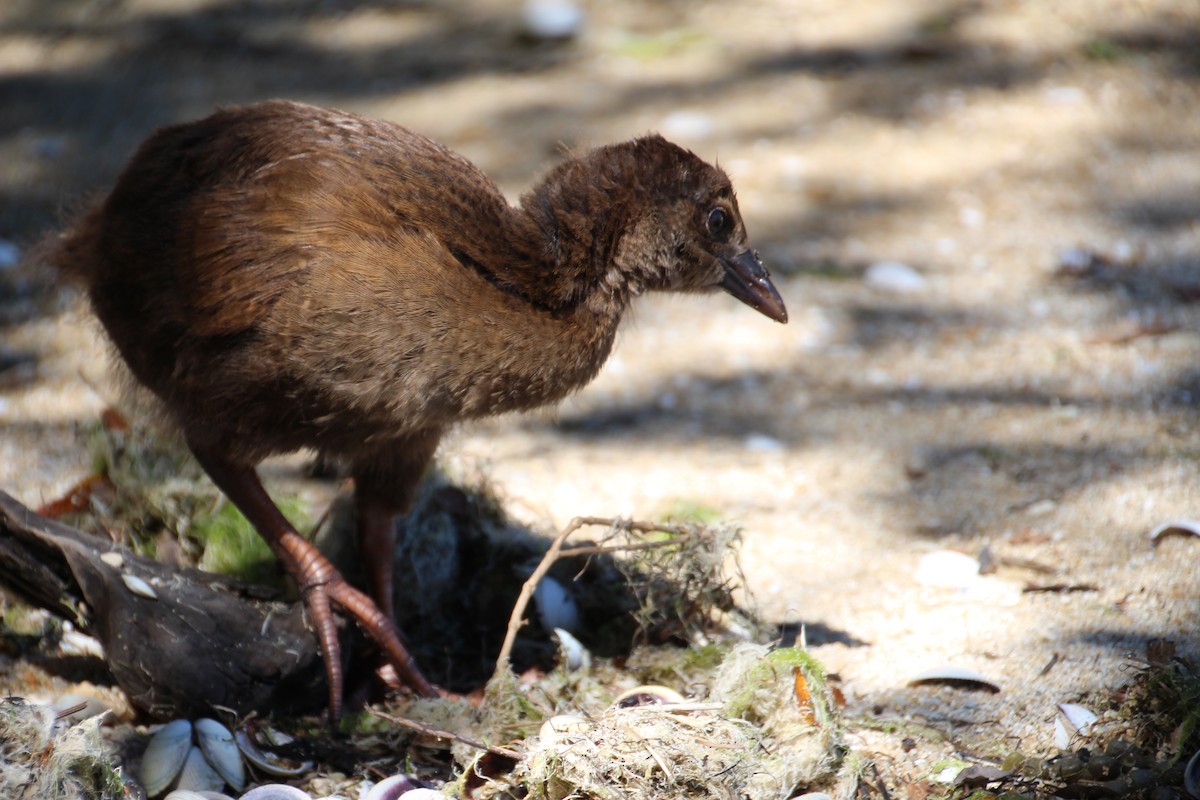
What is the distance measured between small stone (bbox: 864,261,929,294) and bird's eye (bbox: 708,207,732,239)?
6.44 feet

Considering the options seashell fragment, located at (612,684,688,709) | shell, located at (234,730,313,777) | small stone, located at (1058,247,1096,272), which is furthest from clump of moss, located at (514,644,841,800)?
small stone, located at (1058,247,1096,272)

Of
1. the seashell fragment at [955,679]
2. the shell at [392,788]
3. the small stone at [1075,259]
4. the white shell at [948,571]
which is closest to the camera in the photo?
the shell at [392,788]

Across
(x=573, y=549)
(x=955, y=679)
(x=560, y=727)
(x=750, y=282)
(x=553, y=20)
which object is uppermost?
(x=553, y=20)

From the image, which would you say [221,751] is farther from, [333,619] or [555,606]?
[555,606]

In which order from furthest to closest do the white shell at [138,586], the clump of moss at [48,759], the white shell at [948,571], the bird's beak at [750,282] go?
the white shell at [948,571]
the bird's beak at [750,282]
the white shell at [138,586]
the clump of moss at [48,759]

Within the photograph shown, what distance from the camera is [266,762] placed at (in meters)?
2.80

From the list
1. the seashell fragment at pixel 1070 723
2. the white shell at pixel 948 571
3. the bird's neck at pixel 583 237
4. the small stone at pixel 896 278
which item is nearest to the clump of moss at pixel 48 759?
the bird's neck at pixel 583 237

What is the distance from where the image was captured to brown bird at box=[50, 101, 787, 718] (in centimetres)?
279

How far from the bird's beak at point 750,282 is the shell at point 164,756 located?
169 centimetres

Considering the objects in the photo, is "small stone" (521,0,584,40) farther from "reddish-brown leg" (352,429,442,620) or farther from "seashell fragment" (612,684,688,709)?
"seashell fragment" (612,684,688,709)

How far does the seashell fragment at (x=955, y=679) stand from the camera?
2.95 meters

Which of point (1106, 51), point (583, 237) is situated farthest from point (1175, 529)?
point (1106, 51)

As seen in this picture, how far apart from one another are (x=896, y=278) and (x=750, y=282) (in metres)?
1.94

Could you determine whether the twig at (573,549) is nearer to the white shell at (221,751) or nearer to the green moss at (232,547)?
the white shell at (221,751)
